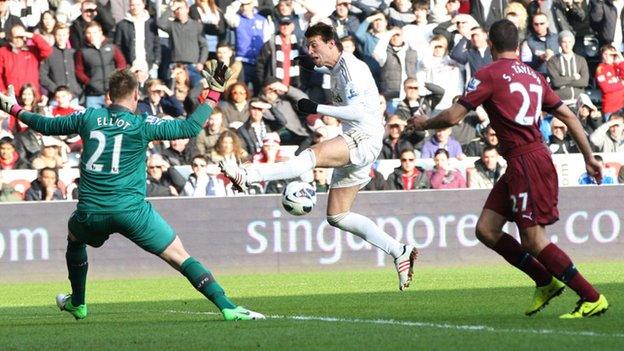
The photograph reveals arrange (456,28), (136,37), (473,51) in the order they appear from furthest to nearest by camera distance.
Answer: (456,28) < (473,51) < (136,37)

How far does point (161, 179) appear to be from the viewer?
20906 mm

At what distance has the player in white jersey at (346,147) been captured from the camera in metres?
12.6

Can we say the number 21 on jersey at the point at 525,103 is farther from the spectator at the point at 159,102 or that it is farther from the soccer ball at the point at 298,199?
the spectator at the point at 159,102

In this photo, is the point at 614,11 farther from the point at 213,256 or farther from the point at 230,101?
the point at 213,256

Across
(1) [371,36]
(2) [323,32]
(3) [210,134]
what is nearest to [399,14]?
(1) [371,36]

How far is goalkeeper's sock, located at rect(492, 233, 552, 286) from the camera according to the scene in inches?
422

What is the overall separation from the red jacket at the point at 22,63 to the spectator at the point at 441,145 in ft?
20.2

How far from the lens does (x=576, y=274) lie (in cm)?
1012

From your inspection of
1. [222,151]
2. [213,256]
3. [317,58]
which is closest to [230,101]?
[222,151]

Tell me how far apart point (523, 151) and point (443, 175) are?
11363 millimetres

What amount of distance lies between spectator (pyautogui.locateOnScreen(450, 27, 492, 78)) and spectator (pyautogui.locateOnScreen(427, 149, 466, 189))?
2.94 m

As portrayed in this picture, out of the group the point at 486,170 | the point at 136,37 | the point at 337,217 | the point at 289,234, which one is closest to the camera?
the point at 337,217

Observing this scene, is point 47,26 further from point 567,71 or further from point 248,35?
point 567,71

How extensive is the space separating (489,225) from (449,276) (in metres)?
7.57
